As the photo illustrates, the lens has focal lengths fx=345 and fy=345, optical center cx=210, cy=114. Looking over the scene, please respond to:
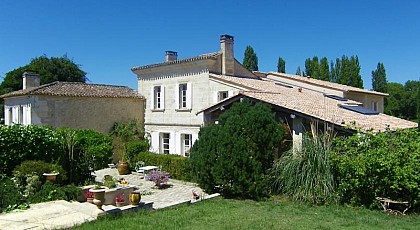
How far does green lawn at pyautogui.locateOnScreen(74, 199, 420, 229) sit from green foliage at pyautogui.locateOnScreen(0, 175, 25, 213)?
8.13ft

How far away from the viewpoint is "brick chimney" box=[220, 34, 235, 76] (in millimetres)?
20828

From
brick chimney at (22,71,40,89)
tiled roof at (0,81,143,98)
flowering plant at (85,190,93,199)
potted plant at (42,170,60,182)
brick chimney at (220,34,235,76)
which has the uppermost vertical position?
brick chimney at (220,34,235,76)

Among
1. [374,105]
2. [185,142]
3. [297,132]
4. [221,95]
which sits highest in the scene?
[221,95]

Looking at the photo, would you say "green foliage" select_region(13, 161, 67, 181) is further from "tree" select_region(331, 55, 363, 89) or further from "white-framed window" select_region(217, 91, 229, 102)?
"tree" select_region(331, 55, 363, 89)

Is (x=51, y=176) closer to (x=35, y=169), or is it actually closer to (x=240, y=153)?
(x=35, y=169)

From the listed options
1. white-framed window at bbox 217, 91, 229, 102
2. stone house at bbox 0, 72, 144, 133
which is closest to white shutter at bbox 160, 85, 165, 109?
stone house at bbox 0, 72, 144, 133

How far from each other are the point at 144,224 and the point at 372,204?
633 cm

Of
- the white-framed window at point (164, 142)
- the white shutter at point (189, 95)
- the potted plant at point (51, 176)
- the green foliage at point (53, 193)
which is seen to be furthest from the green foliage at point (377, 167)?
the white-framed window at point (164, 142)

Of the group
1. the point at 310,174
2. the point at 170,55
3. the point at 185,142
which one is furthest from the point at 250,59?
the point at 310,174

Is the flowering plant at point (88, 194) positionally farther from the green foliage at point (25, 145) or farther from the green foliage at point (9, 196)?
the green foliage at point (25, 145)

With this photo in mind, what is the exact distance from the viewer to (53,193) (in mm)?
9992

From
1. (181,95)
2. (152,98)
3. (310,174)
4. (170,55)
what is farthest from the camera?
(170,55)

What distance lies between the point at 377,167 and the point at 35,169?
10.1m

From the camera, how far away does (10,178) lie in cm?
1074
